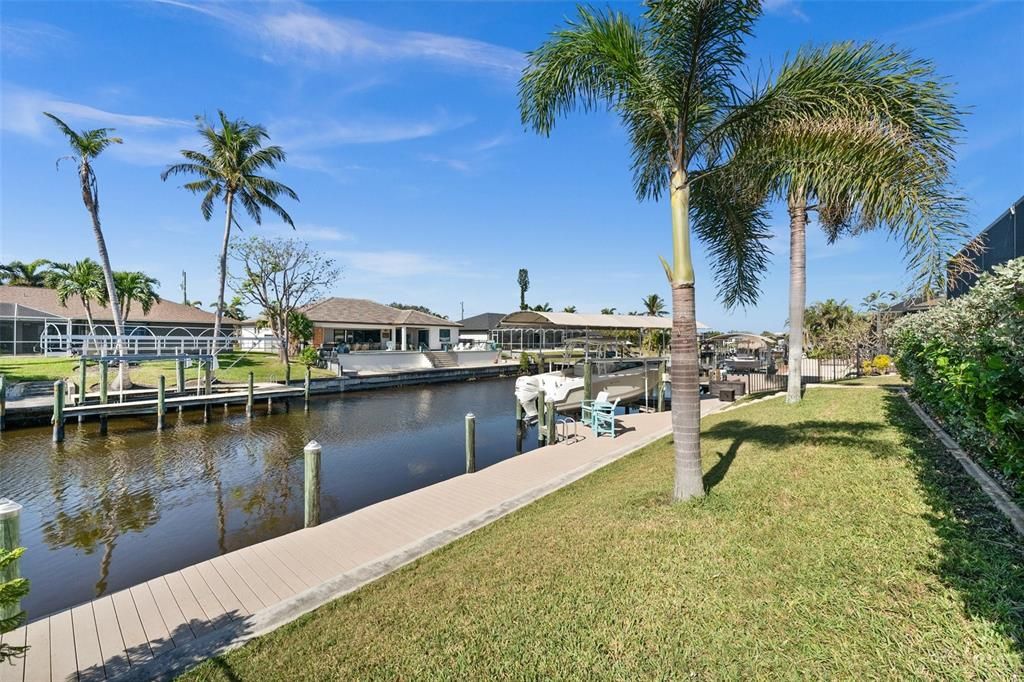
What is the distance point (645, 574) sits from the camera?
4.15 meters

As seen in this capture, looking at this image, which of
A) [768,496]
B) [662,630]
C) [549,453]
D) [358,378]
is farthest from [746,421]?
[358,378]

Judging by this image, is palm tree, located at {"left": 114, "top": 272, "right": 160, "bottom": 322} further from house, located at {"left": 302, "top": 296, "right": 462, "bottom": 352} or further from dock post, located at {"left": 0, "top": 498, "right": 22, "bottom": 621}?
dock post, located at {"left": 0, "top": 498, "right": 22, "bottom": 621}

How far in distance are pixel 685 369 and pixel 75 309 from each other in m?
44.3

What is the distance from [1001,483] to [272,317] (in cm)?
3658

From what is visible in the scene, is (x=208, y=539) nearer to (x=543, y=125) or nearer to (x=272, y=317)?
(x=543, y=125)

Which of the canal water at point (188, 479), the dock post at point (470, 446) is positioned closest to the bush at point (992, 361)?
the dock post at point (470, 446)

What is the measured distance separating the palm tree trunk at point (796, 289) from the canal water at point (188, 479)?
317 inches

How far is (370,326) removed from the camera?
39.5m

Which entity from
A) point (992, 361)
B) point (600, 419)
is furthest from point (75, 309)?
point (992, 361)

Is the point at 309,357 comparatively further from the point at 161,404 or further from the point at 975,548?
the point at 975,548

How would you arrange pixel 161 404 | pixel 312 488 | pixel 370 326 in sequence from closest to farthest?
pixel 312 488
pixel 161 404
pixel 370 326

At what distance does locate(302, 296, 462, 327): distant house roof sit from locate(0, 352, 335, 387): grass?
7257 millimetres

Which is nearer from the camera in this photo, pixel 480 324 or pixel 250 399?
pixel 250 399

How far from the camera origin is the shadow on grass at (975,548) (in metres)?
2.93
